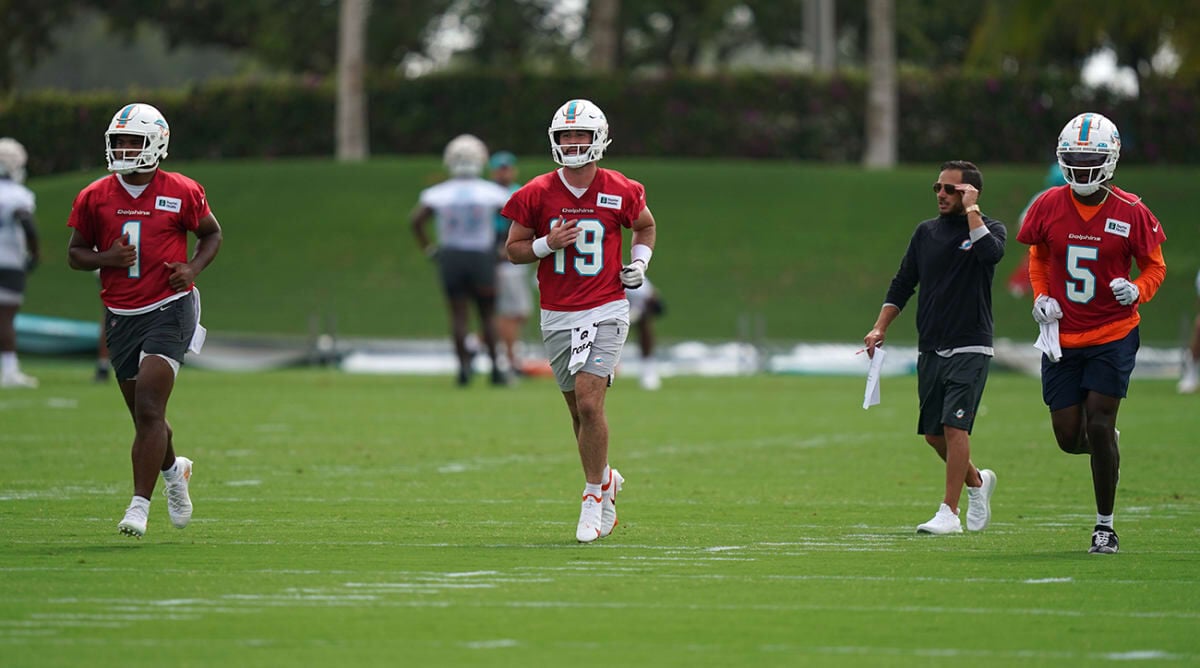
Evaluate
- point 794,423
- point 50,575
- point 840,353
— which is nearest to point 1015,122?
point 840,353

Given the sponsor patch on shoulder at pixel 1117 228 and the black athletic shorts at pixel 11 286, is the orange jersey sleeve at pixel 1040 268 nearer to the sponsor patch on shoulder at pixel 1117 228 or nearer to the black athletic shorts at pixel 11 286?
the sponsor patch on shoulder at pixel 1117 228

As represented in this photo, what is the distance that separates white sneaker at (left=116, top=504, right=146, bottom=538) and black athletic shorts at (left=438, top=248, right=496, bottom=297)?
41.0ft

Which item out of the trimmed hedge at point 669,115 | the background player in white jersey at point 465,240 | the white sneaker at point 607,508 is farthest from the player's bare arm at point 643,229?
the trimmed hedge at point 669,115

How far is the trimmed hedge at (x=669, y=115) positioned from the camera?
40.9 m

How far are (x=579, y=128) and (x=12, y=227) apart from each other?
12.4 metres

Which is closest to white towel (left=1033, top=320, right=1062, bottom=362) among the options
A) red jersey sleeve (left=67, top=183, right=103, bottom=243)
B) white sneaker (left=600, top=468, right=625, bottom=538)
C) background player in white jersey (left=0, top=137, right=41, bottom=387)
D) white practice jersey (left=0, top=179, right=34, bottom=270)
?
white sneaker (left=600, top=468, right=625, bottom=538)

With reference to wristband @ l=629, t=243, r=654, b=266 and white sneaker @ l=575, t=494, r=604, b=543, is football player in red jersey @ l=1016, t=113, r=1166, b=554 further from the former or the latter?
white sneaker @ l=575, t=494, r=604, b=543

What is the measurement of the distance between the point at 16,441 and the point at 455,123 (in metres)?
27.3

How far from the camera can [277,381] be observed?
Answer: 23750 millimetres

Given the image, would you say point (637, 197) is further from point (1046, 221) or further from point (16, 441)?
point (16, 441)

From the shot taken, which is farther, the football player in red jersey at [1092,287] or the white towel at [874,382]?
the white towel at [874,382]

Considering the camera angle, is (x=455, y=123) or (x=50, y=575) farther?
(x=455, y=123)

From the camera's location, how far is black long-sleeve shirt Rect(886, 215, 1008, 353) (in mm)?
10312

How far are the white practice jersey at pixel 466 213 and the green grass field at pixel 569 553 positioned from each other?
468 cm
